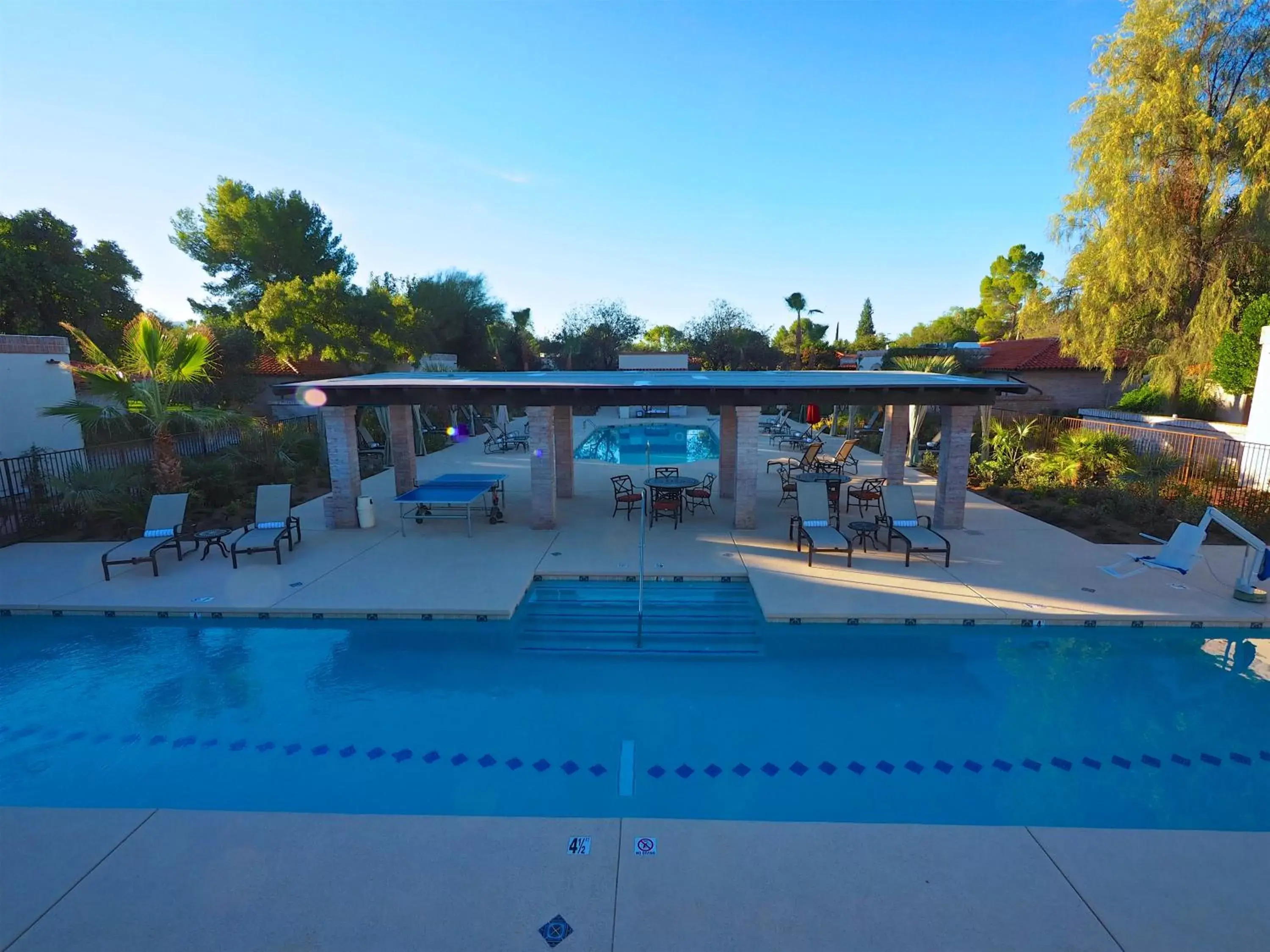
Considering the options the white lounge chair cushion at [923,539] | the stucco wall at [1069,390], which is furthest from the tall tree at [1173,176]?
the white lounge chair cushion at [923,539]

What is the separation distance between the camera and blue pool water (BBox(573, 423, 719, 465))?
2238cm

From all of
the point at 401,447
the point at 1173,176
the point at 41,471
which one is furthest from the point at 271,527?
the point at 1173,176

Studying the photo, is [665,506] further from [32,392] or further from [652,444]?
[652,444]

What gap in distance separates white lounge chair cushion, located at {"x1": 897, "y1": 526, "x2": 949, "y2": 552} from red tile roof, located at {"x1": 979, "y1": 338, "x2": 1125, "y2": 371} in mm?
15612

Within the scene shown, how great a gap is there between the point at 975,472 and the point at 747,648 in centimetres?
1132

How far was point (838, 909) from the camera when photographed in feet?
12.1

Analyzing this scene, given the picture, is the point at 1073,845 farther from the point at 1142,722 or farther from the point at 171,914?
the point at 171,914

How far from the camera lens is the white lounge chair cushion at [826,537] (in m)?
9.96

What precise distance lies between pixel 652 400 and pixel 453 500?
4200 millimetres

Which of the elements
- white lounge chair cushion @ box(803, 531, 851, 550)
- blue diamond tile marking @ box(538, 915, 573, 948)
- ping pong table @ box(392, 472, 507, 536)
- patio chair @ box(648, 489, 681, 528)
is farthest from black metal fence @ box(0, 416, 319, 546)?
white lounge chair cushion @ box(803, 531, 851, 550)

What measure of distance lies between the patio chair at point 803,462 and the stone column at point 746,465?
14.7ft

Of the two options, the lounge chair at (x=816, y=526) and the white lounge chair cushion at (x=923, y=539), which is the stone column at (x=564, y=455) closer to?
the lounge chair at (x=816, y=526)

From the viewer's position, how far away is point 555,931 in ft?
11.6

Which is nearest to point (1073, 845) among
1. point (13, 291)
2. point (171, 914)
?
point (171, 914)
